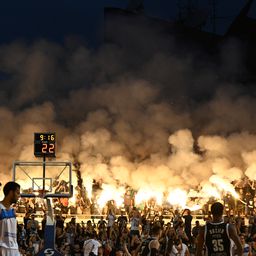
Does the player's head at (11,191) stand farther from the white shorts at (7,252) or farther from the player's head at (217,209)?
the player's head at (217,209)

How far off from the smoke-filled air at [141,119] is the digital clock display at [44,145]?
892cm

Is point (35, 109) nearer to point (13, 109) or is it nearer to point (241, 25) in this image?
point (13, 109)

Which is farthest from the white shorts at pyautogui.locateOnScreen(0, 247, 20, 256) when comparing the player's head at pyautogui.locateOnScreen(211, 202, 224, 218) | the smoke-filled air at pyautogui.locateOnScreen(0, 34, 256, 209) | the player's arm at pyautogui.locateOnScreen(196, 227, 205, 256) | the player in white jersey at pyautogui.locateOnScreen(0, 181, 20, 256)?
the smoke-filled air at pyautogui.locateOnScreen(0, 34, 256, 209)

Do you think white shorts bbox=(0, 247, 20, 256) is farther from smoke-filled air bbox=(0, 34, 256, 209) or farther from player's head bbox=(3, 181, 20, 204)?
smoke-filled air bbox=(0, 34, 256, 209)

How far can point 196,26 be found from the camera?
35188mm

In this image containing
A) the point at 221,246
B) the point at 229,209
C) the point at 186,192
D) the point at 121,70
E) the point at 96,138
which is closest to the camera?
the point at 221,246

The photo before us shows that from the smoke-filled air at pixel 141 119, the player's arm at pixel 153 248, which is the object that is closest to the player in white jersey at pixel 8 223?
the player's arm at pixel 153 248

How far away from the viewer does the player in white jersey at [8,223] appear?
673cm

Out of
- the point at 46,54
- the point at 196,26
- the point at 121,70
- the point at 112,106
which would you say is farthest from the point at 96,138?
the point at 196,26

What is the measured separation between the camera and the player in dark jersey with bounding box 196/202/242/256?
727cm

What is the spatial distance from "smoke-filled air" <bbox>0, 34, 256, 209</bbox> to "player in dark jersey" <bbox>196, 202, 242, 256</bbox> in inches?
774

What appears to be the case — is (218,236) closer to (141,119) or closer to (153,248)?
(153,248)

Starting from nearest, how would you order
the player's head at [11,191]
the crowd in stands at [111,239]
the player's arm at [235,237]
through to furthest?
1. the player's head at [11,191]
2. the player's arm at [235,237]
3. the crowd in stands at [111,239]

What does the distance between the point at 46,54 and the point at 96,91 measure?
449 centimetres
